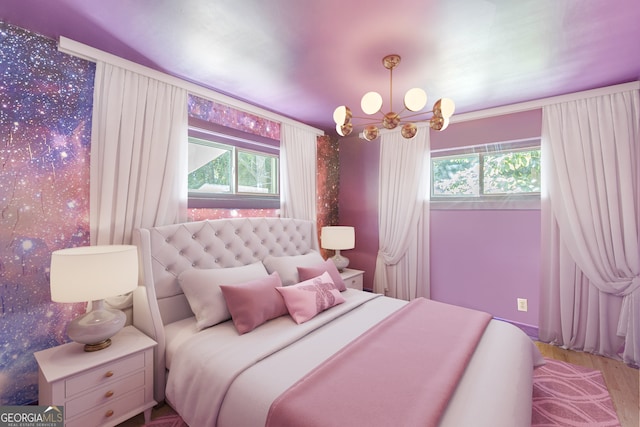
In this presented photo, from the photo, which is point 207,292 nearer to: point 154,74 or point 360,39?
point 154,74

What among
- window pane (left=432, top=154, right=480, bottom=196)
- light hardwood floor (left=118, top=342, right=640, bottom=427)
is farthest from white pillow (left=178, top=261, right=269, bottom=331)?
window pane (left=432, top=154, right=480, bottom=196)

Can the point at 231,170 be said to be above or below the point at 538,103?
below

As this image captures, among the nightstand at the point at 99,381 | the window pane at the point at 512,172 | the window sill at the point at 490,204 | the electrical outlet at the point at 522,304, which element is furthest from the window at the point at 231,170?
the electrical outlet at the point at 522,304

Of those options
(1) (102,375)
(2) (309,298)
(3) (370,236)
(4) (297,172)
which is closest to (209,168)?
(4) (297,172)

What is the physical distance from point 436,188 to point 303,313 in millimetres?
2502

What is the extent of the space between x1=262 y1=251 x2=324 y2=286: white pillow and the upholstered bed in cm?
1

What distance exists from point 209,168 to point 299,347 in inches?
75.8

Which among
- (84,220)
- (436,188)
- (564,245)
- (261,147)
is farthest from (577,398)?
(84,220)

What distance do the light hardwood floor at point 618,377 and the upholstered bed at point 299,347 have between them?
1.99 ft

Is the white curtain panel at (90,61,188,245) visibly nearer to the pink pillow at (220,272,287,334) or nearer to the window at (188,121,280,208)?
the window at (188,121,280,208)

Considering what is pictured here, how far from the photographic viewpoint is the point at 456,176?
3.58 m

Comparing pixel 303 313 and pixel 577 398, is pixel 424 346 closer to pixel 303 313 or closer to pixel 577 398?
pixel 303 313

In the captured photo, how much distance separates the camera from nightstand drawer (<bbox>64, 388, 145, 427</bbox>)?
1552 mm

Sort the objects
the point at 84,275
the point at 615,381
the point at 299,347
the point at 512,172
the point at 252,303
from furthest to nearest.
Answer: the point at 512,172
the point at 615,381
the point at 252,303
the point at 299,347
the point at 84,275
